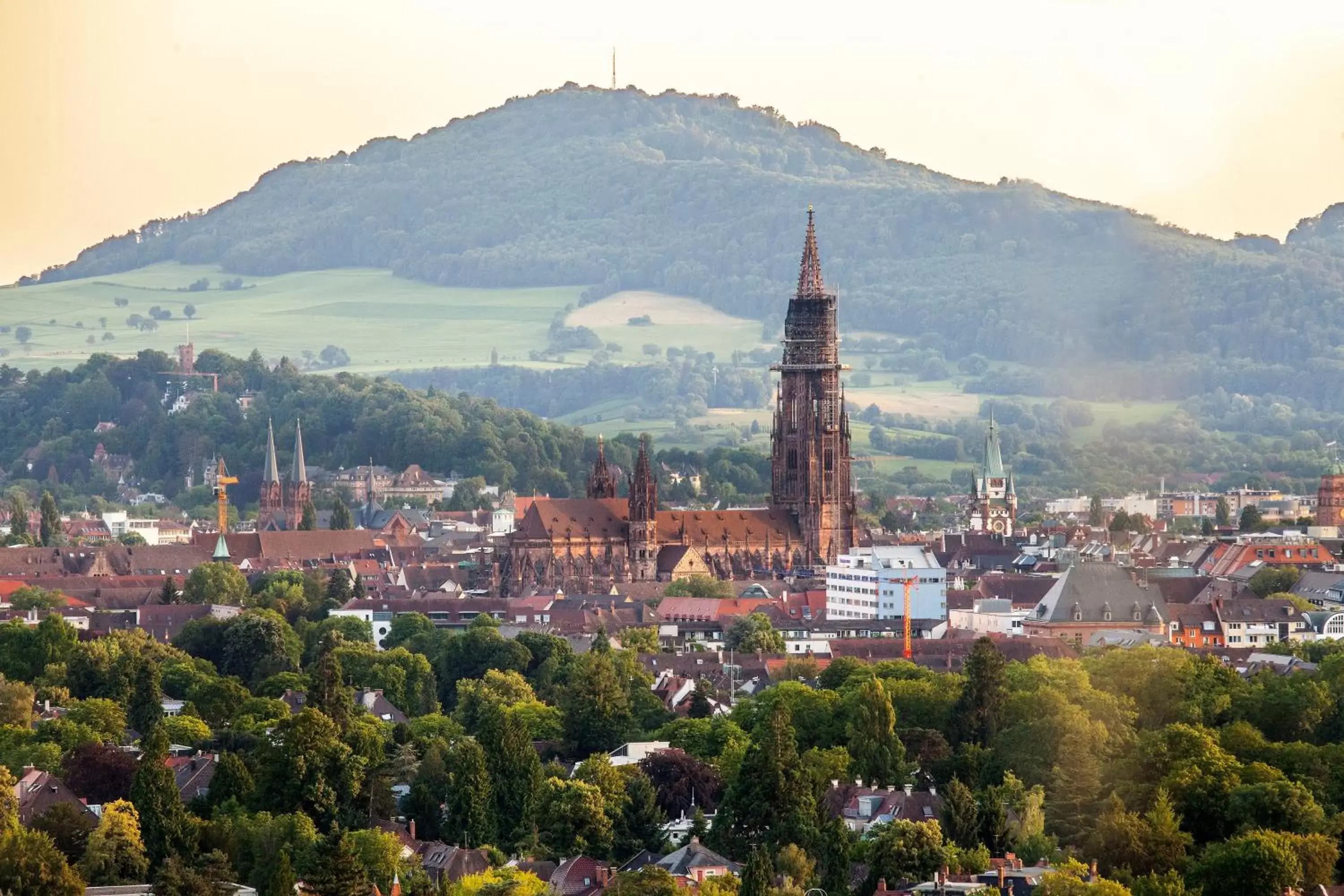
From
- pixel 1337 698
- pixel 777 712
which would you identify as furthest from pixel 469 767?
pixel 1337 698

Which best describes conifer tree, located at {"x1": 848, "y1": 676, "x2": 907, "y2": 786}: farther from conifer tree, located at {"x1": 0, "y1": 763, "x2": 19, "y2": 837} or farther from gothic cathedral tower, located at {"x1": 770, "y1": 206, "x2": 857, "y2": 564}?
gothic cathedral tower, located at {"x1": 770, "y1": 206, "x2": 857, "y2": 564}

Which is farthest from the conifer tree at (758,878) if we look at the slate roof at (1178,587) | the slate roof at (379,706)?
the slate roof at (1178,587)

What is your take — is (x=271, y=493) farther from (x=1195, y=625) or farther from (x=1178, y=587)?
(x=1195, y=625)

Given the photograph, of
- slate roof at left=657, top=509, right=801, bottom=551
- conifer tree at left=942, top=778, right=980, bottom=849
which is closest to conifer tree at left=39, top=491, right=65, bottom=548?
slate roof at left=657, top=509, right=801, bottom=551

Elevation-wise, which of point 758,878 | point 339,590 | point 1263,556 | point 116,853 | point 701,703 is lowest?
point 339,590

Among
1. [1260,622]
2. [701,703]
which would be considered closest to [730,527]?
[1260,622]

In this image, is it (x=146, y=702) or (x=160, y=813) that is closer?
(x=160, y=813)

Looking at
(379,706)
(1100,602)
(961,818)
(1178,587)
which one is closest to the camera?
(961,818)
